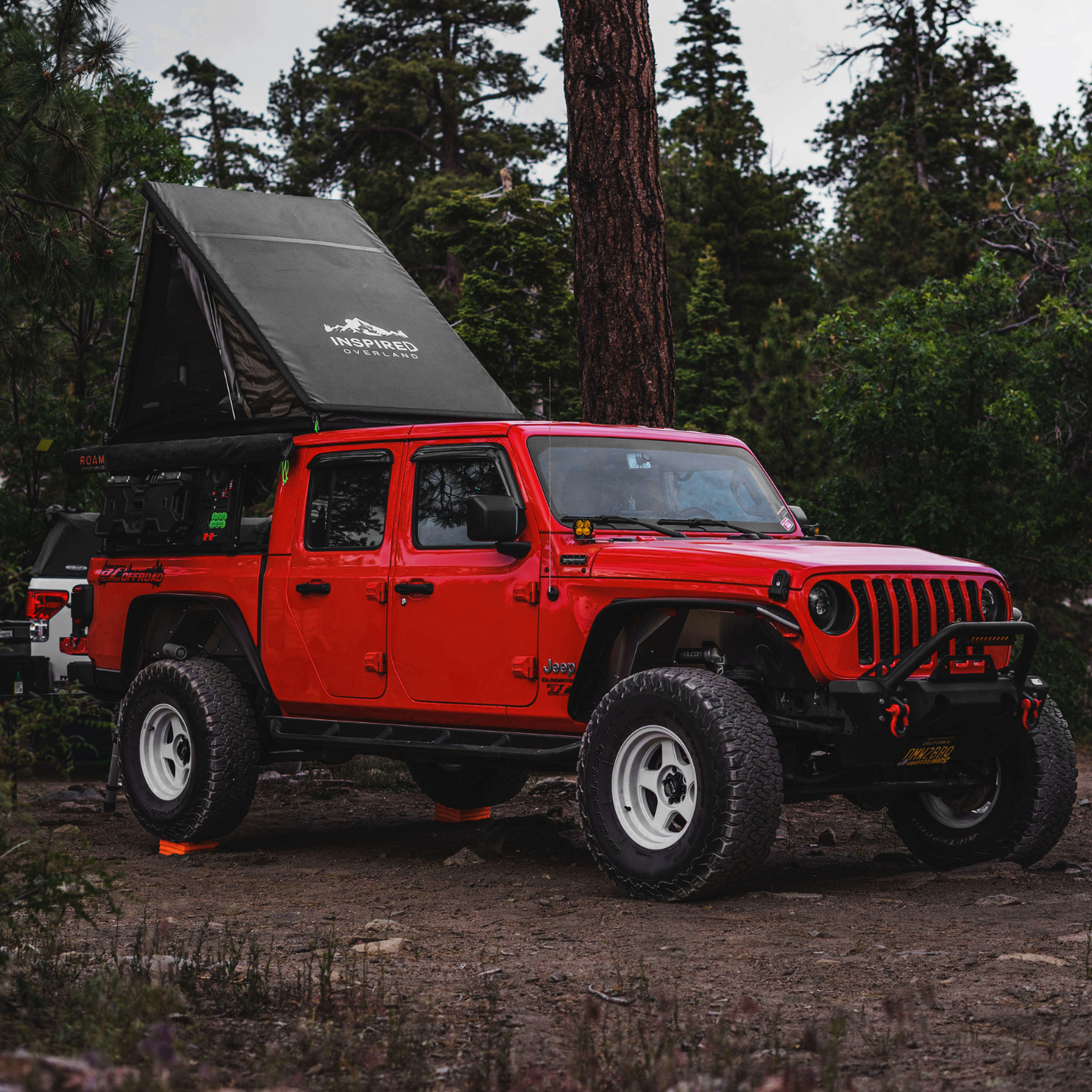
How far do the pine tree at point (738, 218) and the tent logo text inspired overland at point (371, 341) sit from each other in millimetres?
27350

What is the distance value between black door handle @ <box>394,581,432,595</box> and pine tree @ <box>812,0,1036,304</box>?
62.5ft

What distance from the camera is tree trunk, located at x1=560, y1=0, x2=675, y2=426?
1099 cm

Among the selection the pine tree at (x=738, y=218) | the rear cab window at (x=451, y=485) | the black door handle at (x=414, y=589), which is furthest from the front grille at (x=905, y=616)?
the pine tree at (x=738, y=218)

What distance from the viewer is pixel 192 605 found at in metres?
8.88

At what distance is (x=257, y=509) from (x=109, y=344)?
8055mm

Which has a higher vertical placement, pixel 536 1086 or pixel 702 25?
pixel 702 25

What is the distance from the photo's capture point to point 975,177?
3312 centimetres

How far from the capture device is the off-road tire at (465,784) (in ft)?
31.4

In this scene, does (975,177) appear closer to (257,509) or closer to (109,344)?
(109,344)

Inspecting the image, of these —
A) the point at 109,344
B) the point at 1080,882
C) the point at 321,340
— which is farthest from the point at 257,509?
the point at 109,344

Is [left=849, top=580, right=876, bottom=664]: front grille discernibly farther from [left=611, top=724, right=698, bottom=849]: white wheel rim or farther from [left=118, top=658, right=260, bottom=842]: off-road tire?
[left=118, top=658, right=260, bottom=842]: off-road tire

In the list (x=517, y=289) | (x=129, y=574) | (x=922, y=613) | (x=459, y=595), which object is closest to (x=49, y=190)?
(x=129, y=574)

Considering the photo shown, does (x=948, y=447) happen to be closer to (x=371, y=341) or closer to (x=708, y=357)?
(x=371, y=341)

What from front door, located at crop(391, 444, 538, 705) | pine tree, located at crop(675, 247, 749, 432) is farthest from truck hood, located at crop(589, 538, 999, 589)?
pine tree, located at crop(675, 247, 749, 432)
